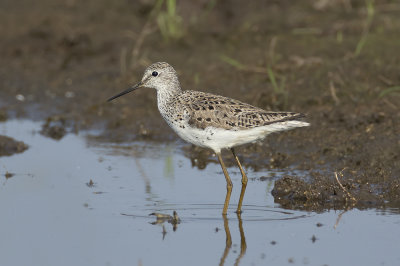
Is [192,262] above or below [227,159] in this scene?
below

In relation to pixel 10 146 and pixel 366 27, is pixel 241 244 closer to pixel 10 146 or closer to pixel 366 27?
pixel 10 146

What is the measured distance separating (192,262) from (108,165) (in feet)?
12.0

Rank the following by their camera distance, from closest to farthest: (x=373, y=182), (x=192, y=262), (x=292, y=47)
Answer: (x=192, y=262), (x=373, y=182), (x=292, y=47)

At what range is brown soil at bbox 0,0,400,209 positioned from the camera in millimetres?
9422

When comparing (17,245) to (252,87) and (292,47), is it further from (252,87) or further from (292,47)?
(292,47)

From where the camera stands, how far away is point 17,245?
6.94 metres

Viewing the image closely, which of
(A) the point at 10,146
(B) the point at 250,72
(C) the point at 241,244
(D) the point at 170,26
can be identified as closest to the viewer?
(C) the point at 241,244

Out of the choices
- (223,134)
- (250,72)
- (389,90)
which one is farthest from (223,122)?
(250,72)

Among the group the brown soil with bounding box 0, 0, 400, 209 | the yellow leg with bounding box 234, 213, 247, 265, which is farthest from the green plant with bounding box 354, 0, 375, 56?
the yellow leg with bounding box 234, 213, 247, 265

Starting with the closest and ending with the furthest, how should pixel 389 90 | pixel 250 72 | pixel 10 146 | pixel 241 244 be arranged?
pixel 241 244, pixel 389 90, pixel 10 146, pixel 250 72

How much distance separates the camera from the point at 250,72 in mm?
12203

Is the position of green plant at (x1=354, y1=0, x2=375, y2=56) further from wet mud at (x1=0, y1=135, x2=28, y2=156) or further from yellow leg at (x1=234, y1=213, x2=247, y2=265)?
wet mud at (x1=0, y1=135, x2=28, y2=156)

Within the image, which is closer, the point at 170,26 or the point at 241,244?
the point at 241,244

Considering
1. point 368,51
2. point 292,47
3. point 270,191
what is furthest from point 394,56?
point 270,191
